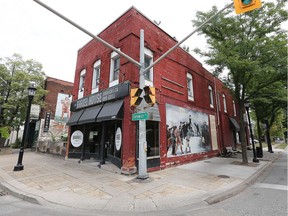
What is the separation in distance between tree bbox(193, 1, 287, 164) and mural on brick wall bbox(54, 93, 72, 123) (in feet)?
60.2

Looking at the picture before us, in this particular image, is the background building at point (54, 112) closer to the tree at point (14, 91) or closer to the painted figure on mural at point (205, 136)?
the tree at point (14, 91)

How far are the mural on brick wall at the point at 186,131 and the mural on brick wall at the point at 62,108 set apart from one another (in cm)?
1675

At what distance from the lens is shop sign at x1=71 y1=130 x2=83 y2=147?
39.8 ft

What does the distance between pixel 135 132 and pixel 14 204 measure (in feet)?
17.4

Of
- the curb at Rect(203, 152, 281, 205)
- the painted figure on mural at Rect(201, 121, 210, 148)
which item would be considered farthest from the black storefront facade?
the painted figure on mural at Rect(201, 121, 210, 148)

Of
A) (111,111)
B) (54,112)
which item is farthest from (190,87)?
(54,112)

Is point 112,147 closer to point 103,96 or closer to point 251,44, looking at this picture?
point 103,96

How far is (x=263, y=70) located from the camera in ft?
33.9

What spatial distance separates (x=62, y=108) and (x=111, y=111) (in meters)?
16.1

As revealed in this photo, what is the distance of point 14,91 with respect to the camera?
19859 millimetres

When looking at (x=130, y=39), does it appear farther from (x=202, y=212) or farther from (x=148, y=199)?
(x=202, y=212)

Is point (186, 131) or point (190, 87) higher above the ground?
point (190, 87)

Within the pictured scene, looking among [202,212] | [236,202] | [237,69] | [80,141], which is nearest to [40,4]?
[202,212]

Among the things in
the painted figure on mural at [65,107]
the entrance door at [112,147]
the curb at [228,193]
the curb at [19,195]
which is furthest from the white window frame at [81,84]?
the curb at [228,193]
